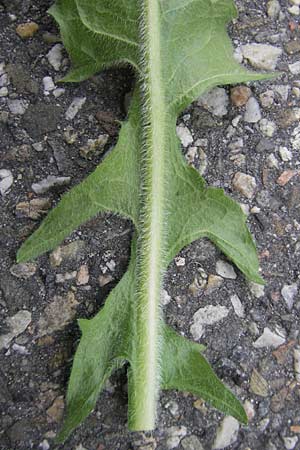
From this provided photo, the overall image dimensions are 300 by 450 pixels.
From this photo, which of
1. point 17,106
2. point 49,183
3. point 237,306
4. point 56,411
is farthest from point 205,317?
point 17,106

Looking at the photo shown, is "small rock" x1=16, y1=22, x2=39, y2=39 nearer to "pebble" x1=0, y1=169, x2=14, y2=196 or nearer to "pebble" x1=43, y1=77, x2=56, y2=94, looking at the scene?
"pebble" x1=43, y1=77, x2=56, y2=94

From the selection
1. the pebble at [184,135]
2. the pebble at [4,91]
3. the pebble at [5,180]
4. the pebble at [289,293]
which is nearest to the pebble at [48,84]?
the pebble at [4,91]

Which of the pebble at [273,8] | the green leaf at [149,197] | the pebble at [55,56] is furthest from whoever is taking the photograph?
the pebble at [273,8]

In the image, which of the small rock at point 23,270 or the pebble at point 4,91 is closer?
the small rock at point 23,270

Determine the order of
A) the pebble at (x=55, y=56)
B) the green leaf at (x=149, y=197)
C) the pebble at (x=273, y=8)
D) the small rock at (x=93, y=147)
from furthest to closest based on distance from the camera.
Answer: the pebble at (x=273, y=8), the pebble at (x=55, y=56), the small rock at (x=93, y=147), the green leaf at (x=149, y=197)

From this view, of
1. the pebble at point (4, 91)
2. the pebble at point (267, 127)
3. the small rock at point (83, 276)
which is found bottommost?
the small rock at point (83, 276)

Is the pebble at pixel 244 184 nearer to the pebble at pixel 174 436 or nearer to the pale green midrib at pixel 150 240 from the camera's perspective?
the pale green midrib at pixel 150 240

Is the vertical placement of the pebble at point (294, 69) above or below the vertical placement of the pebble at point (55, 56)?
below
